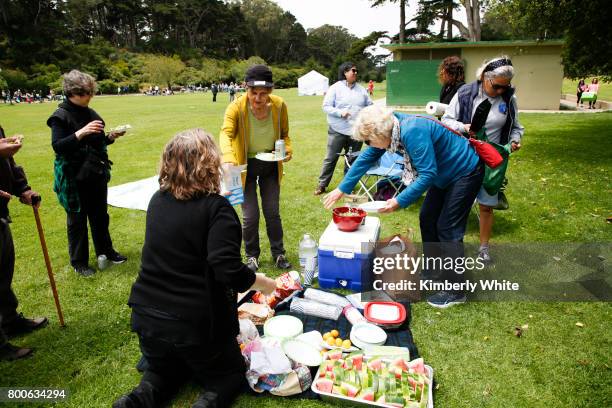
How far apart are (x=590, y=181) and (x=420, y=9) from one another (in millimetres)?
31078

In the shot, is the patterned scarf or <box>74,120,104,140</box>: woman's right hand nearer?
the patterned scarf

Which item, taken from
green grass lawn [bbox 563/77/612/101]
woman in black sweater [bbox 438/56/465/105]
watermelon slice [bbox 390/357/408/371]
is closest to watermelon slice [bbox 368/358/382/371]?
watermelon slice [bbox 390/357/408/371]

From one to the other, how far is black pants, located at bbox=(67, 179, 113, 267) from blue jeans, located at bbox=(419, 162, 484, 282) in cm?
327

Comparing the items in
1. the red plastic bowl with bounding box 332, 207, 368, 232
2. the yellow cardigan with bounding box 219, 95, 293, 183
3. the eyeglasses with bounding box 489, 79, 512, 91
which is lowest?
the red plastic bowl with bounding box 332, 207, 368, 232

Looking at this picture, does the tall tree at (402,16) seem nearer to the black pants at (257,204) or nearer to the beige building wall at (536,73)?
the beige building wall at (536,73)

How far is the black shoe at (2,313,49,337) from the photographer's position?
3266 mm

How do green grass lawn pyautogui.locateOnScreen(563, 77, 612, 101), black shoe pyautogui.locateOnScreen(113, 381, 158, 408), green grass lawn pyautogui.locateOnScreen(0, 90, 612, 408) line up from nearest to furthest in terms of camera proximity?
black shoe pyautogui.locateOnScreen(113, 381, 158, 408)
green grass lawn pyautogui.locateOnScreen(0, 90, 612, 408)
green grass lawn pyautogui.locateOnScreen(563, 77, 612, 101)

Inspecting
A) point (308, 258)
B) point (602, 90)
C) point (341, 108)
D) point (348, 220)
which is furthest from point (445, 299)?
point (602, 90)

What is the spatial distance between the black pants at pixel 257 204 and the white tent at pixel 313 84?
1422 inches

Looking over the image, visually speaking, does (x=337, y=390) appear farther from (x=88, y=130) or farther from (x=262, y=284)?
(x=88, y=130)

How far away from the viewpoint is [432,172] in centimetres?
310

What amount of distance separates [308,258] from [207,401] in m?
1.96

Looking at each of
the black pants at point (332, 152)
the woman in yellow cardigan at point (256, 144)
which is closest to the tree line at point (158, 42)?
the black pants at point (332, 152)

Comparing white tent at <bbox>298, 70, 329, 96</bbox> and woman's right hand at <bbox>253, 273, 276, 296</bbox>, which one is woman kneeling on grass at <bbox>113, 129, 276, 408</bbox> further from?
white tent at <bbox>298, 70, 329, 96</bbox>
